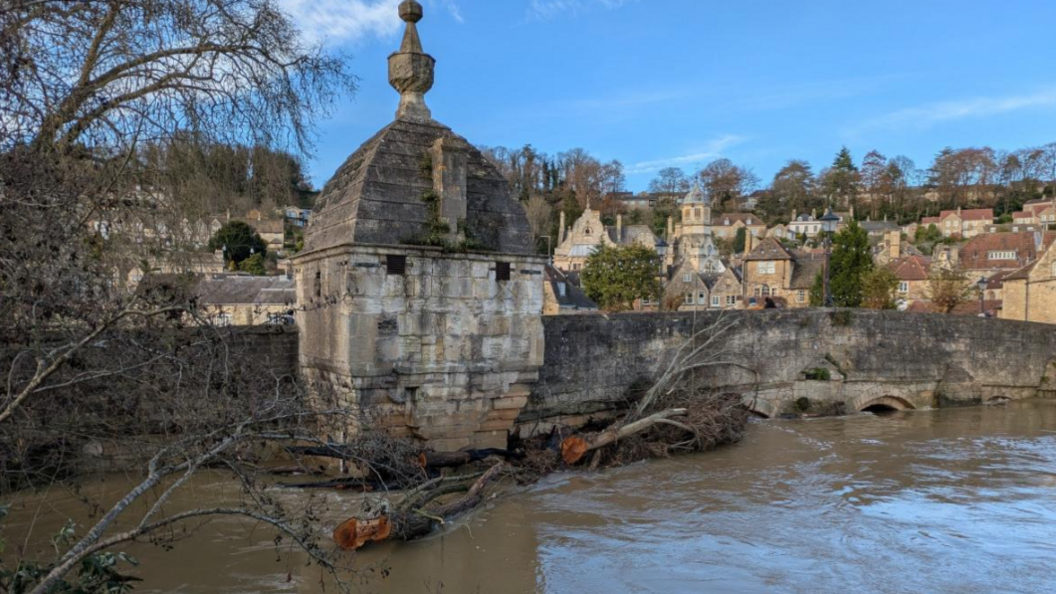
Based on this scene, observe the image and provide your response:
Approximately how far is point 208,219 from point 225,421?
14.5 feet

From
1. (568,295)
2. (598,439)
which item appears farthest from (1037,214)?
(598,439)

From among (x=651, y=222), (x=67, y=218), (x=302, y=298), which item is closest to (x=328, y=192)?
(x=302, y=298)

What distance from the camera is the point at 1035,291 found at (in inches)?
1152

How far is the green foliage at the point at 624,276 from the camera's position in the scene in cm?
3416

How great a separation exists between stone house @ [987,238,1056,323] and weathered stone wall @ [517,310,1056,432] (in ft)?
44.8

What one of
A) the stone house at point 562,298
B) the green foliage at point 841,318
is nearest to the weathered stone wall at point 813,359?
the green foliage at point 841,318

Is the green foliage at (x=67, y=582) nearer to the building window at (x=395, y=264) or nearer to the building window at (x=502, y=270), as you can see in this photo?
the building window at (x=395, y=264)

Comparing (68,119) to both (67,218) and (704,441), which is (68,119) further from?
(704,441)

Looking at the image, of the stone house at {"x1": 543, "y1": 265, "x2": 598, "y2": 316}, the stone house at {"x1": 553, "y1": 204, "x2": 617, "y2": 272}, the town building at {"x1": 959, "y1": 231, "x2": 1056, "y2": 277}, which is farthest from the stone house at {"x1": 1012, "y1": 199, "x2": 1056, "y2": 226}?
the stone house at {"x1": 543, "y1": 265, "x2": 598, "y2": 316}

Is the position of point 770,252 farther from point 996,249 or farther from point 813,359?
point 813,359

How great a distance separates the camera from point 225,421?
4.36 metres

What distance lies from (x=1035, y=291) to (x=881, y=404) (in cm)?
1895

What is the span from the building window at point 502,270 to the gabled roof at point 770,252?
138 ft

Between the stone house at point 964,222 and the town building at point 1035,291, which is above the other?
the stone house at point 964,222
